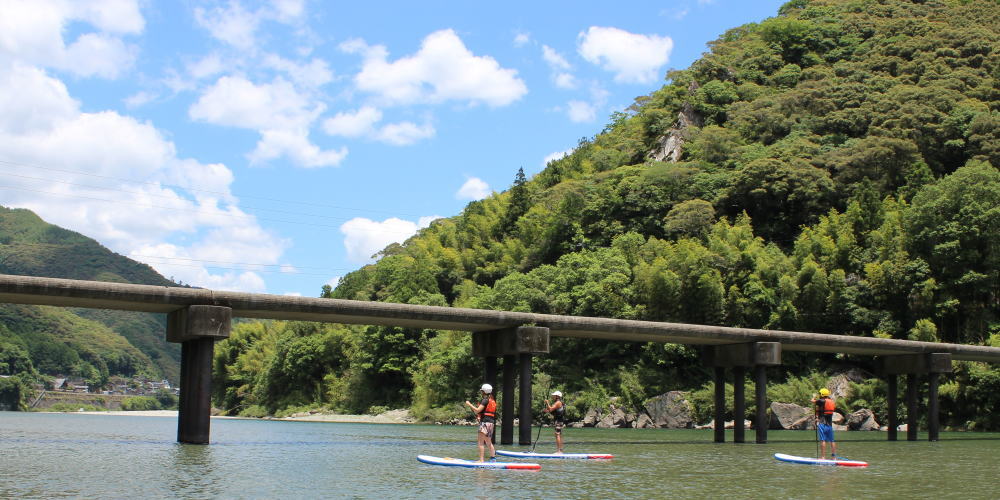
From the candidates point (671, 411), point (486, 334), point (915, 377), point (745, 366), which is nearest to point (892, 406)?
point (915, 377)

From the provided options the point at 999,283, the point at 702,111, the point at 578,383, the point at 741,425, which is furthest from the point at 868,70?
the point at 741,425

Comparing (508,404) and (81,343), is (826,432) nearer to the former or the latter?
(508,404)

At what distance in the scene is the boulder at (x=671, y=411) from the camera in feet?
208

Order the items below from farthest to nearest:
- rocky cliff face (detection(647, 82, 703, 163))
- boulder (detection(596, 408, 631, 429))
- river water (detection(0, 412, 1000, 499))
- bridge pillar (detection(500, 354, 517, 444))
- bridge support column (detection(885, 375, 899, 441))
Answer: rocky cliff face (detection(647, 82, 703, 163)), boulder (detection(596, 408, 631, 429)), bridge support column (detection(885, 375, 899, 441)), bridge pillar (detection(500, 354, 517, 444)), river water (detection(0, 412, 1000, 499))

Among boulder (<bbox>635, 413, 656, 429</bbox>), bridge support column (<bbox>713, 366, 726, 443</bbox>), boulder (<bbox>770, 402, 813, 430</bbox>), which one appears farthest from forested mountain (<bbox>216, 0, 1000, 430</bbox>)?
bridge support column (<bbox>713, 366, 726, 443</bbox>)

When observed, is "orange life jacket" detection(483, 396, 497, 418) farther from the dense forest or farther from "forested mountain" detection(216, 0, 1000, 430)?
the dense forest

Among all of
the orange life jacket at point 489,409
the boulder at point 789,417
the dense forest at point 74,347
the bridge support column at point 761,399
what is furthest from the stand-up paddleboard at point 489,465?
the dense forest at point 74,347

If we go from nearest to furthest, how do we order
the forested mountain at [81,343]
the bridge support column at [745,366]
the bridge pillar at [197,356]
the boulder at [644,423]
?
1. the bridge pillar at [197,356]
2. the bridge support column at [745,366]
3. the boulder at [644,423]
4. the forested mountain at [81,343]

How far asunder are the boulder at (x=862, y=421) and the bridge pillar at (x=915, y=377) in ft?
51.5

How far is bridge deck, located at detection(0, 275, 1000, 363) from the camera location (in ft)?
86.9

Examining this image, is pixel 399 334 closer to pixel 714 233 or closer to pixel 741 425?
pixel 714 233

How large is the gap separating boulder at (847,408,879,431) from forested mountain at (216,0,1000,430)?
16.4 feet

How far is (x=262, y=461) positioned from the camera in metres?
25.9

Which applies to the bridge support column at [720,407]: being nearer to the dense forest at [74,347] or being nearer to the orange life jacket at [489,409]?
the orange life jacket at [489,409]
